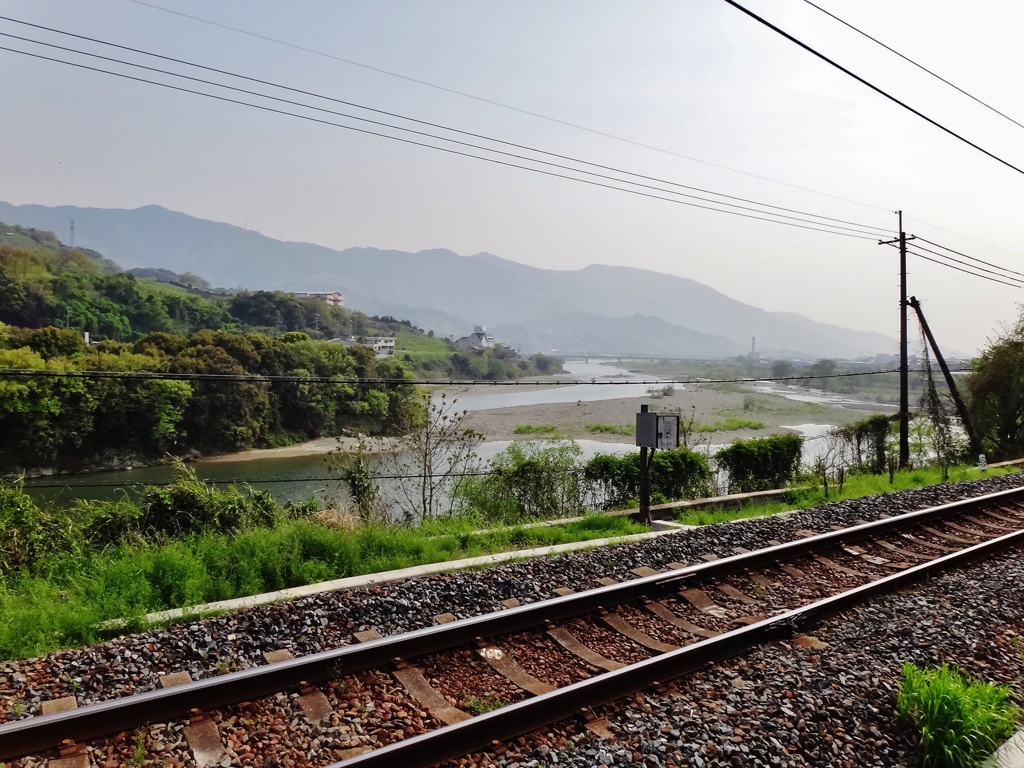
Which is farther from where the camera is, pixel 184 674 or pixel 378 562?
pixel 378 562

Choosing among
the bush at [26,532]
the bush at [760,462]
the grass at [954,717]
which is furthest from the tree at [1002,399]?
the bush at [26,532]

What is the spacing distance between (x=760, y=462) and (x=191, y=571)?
44.2 ft

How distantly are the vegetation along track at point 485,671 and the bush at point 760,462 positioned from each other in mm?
8358

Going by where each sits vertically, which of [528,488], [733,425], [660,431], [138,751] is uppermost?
[660,431]

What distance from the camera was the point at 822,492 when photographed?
46.0 ft

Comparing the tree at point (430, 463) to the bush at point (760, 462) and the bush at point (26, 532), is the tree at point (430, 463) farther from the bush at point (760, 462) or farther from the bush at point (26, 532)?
the bush at point (760, 462)

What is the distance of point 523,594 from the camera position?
6.25m

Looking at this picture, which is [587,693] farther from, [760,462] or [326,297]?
[326,297]

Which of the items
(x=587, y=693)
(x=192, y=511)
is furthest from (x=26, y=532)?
(x=587, y=693)

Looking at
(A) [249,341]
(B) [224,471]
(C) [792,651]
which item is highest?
(A) [249,341]

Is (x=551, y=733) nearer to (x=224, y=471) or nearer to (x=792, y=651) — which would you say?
(x=792, y=651)

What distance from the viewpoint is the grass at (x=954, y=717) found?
3.93 m

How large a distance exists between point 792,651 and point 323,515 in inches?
259

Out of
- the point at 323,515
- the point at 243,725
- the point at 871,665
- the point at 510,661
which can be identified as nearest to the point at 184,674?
the point at 243,725
